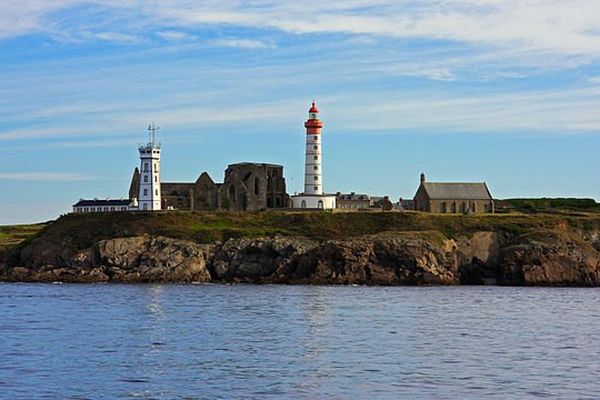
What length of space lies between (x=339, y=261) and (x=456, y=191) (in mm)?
33665

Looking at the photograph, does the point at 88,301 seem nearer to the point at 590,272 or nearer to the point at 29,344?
the point at 29,344

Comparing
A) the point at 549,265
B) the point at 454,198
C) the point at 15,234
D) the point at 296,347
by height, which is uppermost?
the point at 454,198

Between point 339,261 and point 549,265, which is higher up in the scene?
point 339,261

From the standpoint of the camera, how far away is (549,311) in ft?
195

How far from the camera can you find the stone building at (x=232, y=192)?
112438 mm

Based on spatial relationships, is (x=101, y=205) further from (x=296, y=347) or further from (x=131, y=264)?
(x=296, y=347)

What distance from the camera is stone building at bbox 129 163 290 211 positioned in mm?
112438

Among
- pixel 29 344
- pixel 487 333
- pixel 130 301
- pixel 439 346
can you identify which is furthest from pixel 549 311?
pixel 29 344

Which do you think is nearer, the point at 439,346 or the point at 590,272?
the point at 439,346

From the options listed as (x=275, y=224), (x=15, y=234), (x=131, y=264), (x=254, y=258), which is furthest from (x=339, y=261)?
(x=15, y=234)

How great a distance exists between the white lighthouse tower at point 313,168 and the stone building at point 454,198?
1204cm

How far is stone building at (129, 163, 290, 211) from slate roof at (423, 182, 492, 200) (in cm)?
1743

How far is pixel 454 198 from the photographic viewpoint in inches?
4439

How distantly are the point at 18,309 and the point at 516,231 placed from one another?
172ft
